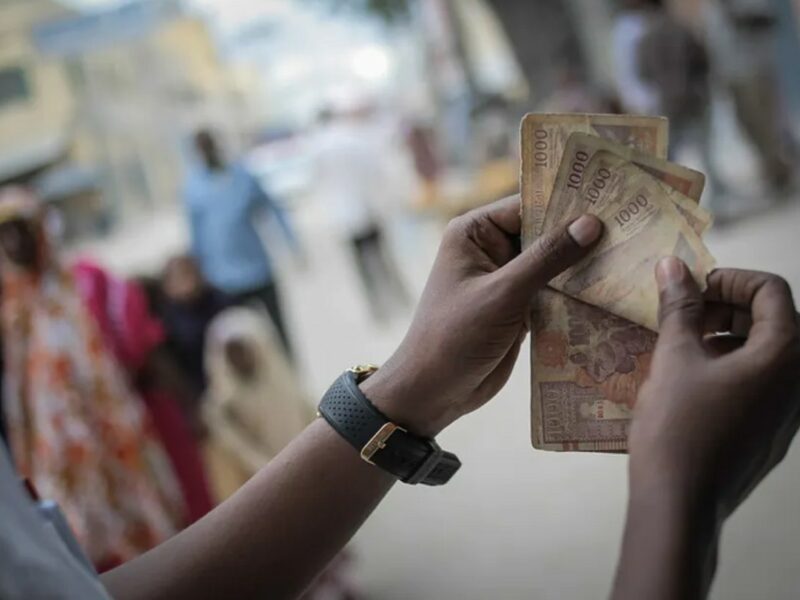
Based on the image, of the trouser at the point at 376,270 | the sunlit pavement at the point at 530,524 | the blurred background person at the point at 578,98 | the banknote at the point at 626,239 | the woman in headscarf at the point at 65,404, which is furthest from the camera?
the trouser at the point at 376,270

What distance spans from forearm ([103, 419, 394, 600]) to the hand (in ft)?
0.28

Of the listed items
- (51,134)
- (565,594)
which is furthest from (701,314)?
(51,134)

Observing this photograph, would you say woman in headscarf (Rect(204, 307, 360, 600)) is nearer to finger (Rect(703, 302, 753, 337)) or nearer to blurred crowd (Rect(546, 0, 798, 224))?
blurred crowd (Rect(546, 0, 798, 224))

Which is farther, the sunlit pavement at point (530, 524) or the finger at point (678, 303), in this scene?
the sunlit pavement at point (530, 524)

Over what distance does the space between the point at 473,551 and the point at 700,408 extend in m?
2.12

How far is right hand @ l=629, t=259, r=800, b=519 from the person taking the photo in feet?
2.34

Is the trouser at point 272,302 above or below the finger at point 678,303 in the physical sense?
Answer: above

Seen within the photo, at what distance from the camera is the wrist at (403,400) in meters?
1.04

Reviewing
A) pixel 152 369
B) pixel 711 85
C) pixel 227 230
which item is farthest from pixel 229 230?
pixel 711 85

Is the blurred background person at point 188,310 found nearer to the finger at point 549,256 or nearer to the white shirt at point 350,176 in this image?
the white shirt at point 350,176

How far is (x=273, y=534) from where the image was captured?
3.40ft

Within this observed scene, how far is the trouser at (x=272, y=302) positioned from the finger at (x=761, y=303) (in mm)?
3661

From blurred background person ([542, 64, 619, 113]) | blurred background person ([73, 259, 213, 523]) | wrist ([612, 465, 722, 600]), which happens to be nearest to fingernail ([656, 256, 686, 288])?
wrist ([612, 465, 722, 600])

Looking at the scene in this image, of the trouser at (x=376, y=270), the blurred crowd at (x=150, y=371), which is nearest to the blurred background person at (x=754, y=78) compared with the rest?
the blurred crowd at (x=150, y=371)
